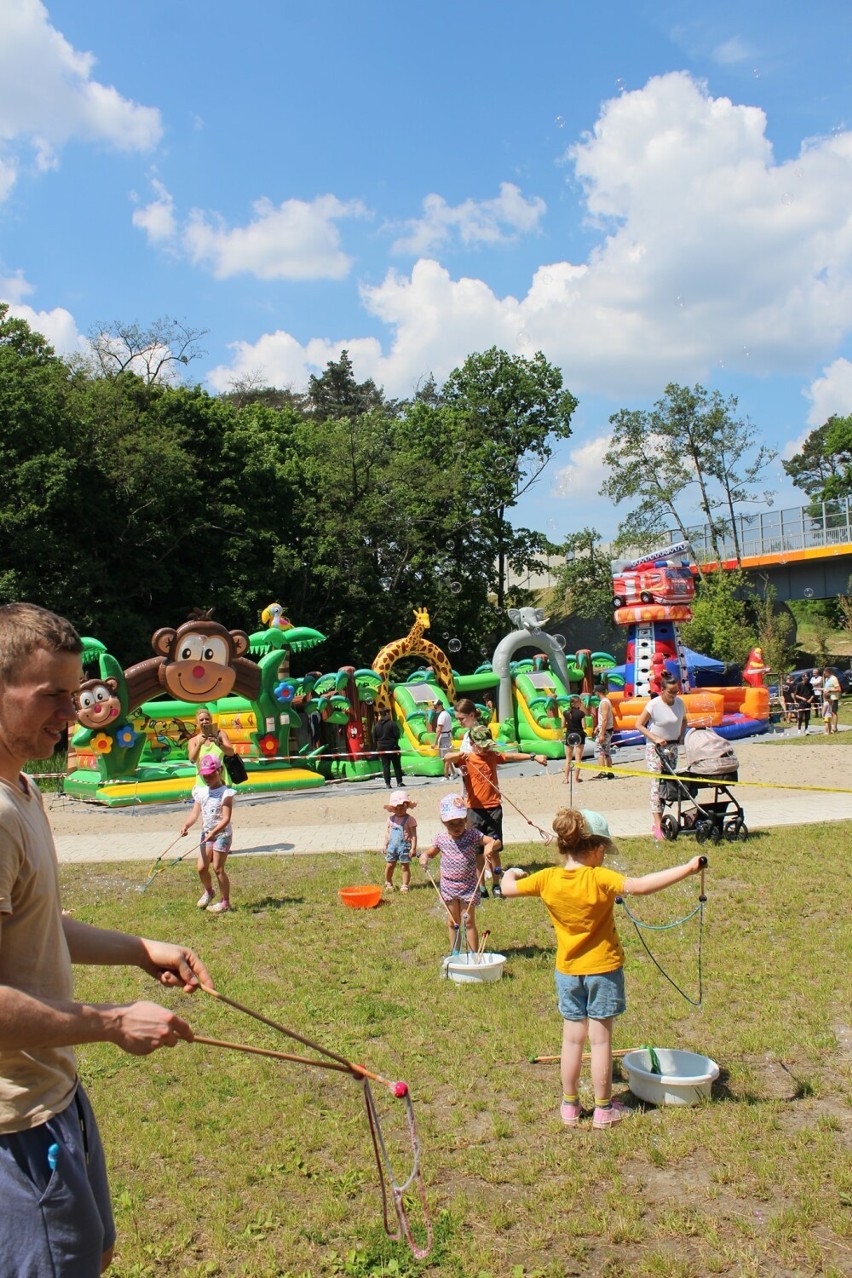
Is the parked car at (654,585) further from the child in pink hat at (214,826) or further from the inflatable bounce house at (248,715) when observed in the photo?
the child in pink hat at (214,826)

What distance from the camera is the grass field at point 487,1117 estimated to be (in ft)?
12.0

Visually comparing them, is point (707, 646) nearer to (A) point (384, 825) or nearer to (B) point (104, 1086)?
(A) point (384, 825)

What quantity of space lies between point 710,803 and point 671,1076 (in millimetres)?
6697

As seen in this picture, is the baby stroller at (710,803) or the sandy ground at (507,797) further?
the sandy ground at (507,797)

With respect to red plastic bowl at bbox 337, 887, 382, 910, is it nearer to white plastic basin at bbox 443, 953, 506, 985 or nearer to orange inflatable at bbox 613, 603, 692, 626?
white plastic basin at bbox 443, 953, 506, 985

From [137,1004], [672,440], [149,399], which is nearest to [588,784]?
→ [137,1004]

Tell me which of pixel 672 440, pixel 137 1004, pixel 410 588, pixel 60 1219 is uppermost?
pixel 672 440

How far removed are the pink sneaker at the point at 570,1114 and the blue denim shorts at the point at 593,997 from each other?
0.36m

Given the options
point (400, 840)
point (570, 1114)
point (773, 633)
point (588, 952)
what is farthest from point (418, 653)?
point (773, 633)

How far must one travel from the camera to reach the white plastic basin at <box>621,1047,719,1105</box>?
4625 millimetres

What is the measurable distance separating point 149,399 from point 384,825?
23252mm

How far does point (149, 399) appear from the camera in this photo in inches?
1288

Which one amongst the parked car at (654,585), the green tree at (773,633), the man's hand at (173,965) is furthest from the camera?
the green tree at (773,633)

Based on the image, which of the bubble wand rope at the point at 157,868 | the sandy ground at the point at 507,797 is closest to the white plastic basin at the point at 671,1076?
the bubble wand rope at the point at 157,868
